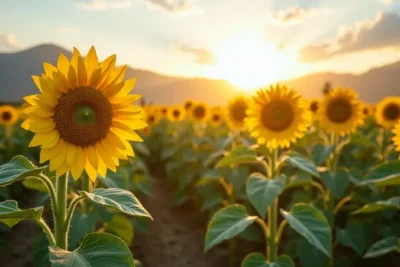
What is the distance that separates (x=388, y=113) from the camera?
7980 mm

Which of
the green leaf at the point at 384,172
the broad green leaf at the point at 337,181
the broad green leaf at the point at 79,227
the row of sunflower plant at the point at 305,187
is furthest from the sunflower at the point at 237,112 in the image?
the broad green leaf at the point at 79,227

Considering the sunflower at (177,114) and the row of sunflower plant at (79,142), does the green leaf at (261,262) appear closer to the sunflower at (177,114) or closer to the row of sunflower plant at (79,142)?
the row of sunflower plant at (79,142)

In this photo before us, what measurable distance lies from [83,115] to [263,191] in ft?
5.73

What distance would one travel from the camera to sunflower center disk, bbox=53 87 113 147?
8.16ft

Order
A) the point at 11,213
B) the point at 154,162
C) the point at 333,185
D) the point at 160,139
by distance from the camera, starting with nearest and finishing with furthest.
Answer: the point at 11,213, the point at 333,185, the point at 154,162, the point at 160,139

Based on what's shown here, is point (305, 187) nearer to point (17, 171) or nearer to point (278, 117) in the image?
point (278, 117)

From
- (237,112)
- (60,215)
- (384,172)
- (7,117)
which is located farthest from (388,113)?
(7,117)

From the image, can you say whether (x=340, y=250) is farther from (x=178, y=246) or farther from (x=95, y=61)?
(x=95, y=61)

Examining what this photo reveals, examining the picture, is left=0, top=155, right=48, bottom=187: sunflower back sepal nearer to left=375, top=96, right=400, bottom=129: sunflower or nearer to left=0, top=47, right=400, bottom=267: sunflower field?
left=0, top=47, right=400, bottom=267: sunflower field

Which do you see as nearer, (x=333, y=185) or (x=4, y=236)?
(x=333, y=185)

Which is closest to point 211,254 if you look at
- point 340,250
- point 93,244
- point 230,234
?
point 340,250

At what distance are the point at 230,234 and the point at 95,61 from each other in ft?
5.84

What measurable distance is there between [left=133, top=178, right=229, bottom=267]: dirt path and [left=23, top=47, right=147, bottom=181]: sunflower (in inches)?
146

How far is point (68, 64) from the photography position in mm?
2400
